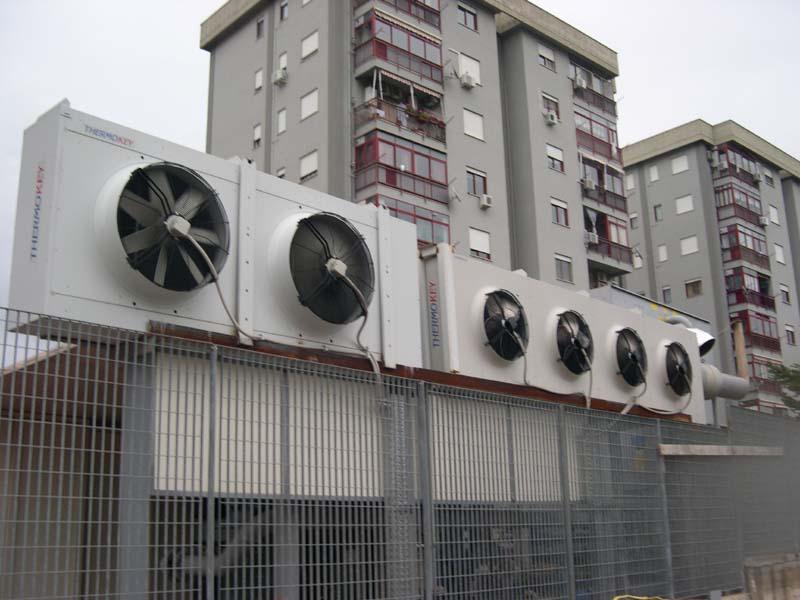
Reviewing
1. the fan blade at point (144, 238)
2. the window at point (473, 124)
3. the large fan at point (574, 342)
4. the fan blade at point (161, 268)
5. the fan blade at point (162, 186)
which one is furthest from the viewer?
the window at point (473, 124)

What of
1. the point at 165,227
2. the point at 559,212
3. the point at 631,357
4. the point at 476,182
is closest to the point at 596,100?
the point at 559,212

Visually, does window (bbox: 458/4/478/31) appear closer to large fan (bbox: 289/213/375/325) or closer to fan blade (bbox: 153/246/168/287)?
large fan (bbox: 289/213/375/325)

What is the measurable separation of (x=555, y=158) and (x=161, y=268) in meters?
32.2

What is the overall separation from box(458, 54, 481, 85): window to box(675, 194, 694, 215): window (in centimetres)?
1971

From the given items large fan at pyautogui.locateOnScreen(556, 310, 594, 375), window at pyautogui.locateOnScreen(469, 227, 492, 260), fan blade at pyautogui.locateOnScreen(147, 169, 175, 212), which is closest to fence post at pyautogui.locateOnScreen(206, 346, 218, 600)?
fan blade at pyautogui.locateOnScreen(147, 169, 175, 212)

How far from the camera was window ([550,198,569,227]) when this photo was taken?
38469 millimetres

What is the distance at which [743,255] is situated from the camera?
4991cm

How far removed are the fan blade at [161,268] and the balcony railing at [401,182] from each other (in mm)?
22206

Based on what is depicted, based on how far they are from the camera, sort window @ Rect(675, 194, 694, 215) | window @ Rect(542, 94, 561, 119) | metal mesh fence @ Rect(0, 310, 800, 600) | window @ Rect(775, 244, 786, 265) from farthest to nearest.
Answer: window @ Rect(775, 244, 786, 265) < window @ Rect(675, 194, 694, 215) < window @ Rect(542, 94, 561, 119) < metal mesh fence @ Rect(0, 310, 800, 600)

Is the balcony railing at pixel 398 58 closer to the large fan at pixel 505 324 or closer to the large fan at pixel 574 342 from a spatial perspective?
the large fan at pixel 574 342

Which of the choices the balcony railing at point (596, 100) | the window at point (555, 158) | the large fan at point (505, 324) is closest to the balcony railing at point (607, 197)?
the window at point (555, 158)

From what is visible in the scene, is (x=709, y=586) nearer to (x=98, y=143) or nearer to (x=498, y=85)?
(x=98, y=143)

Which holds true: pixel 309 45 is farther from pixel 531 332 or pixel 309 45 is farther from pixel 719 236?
pixel 719 236

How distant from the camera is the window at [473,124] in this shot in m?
35.5
